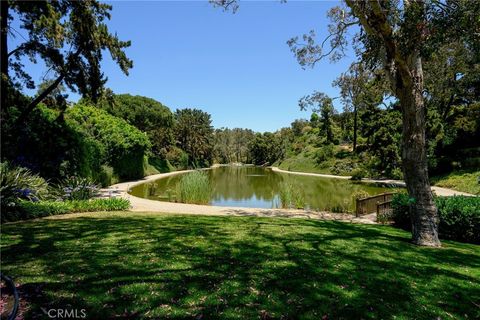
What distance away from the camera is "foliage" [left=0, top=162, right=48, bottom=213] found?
27.0ft

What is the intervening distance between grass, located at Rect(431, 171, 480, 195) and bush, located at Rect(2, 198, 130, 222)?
20.9m

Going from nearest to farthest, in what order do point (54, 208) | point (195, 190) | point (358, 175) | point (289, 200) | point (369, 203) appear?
point (54, 208), point (369, 203), point (289, 200), point (195, 190), point (358, 175)

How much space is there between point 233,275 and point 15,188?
8.11 metres

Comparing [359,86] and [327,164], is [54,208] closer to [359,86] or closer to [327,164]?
[359,86]

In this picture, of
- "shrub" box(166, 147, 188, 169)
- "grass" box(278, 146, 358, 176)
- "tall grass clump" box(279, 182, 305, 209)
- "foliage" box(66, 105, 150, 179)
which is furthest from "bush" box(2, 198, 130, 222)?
"shrub" box(166, 147, 188, 169)

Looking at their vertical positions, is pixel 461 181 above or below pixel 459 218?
above

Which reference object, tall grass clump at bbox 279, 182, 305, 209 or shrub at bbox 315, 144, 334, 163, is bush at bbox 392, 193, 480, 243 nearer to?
tall grass clump at bbox 279, 182, 305, 209

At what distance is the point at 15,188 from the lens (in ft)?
29.2

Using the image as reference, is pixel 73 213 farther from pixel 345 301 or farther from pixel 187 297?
pixel 345 301

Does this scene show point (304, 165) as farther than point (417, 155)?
Yes

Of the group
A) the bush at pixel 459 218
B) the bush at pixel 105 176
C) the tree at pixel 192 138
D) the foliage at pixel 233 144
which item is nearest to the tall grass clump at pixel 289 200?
the bush at pixel 459 218

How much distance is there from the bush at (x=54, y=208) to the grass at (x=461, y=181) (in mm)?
20949

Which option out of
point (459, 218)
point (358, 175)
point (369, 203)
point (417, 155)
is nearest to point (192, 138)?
point (358, 175)

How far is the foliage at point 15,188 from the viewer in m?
8.24
